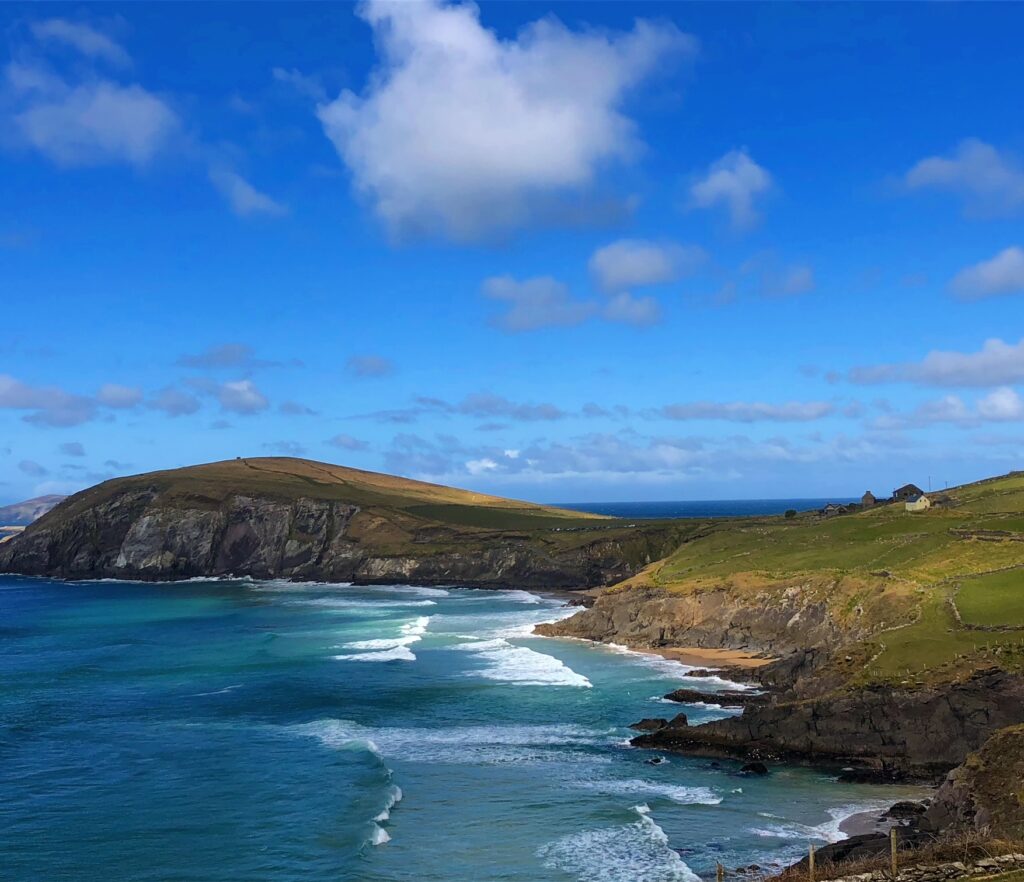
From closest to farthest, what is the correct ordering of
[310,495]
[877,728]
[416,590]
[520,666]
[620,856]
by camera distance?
[620,856], [877,728], [520,666], [416,590], [310,495]

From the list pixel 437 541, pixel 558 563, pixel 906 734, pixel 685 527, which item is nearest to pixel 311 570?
pixel 437 541

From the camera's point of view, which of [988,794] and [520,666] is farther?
[520,666]

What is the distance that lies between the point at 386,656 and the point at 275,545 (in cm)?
9708

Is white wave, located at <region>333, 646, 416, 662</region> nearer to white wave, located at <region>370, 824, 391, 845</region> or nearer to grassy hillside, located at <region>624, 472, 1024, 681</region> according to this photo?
grassy hillside, located at <region>624, 472, 1024, 681</region>

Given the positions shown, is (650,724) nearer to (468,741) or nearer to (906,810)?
(468,741)

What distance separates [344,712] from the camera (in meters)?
59.1

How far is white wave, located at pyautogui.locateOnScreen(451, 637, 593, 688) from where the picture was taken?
67438mm

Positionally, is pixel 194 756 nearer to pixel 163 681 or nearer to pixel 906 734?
pixel 163 681

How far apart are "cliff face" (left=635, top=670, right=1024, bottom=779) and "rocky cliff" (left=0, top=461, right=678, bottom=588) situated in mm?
95358

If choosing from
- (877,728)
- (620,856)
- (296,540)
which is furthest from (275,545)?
(620,856)

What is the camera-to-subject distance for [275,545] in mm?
170375

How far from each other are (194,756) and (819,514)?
346 ft

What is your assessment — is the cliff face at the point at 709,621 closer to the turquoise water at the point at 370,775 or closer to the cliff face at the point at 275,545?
the turquoise water at the point at 370,775

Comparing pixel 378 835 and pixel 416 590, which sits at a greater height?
pixel 416 590
